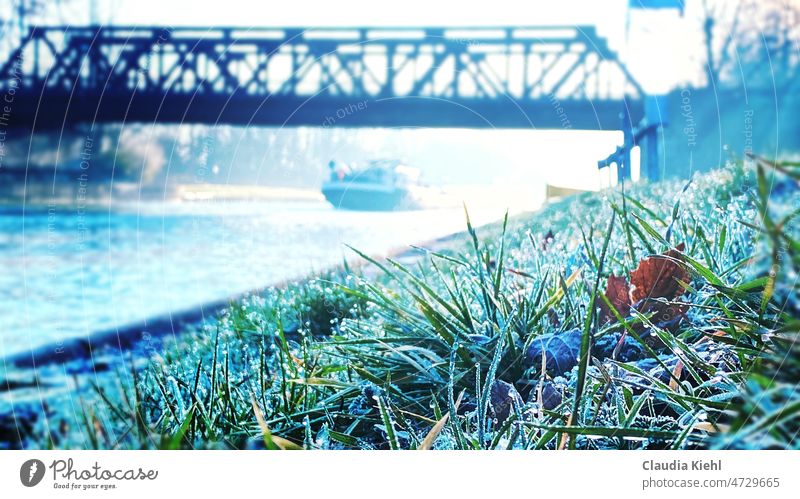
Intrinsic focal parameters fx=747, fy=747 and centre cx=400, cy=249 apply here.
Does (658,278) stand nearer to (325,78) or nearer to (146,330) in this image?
(325,78)

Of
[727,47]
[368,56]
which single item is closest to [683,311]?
[727,47]

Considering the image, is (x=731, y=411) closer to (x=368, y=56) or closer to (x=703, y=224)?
(x=703, y=224)

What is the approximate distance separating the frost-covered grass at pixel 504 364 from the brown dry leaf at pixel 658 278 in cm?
2

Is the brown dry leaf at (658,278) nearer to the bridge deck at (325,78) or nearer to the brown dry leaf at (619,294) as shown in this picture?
the brown dry leaf at (619,294)

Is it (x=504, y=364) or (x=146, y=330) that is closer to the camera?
(x=504, y=364)

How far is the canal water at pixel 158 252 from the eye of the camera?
4.77 ft

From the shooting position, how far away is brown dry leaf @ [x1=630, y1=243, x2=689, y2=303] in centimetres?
125

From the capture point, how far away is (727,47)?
4.75 feet
